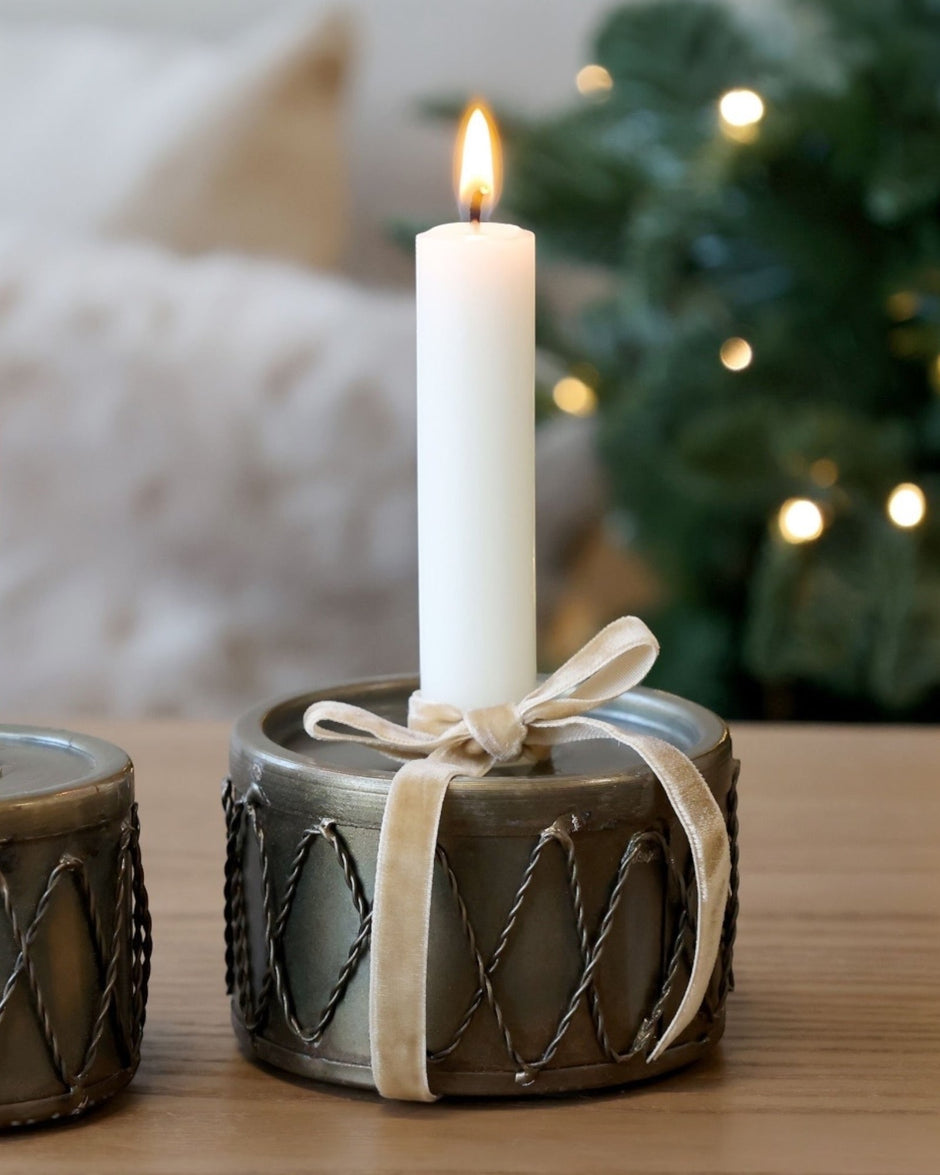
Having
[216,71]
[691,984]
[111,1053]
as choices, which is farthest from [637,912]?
[216,71]

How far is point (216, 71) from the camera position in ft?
6.36

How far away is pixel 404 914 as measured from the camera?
432 millimetres

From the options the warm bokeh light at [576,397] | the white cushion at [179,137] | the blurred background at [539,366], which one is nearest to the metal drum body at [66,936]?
the blurred background at [539,366]

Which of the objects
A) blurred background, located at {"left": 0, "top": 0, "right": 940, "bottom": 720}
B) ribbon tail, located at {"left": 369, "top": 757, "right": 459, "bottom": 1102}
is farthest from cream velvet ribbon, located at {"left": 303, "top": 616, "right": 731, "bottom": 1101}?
blurred background, located at {"left": 0, "top": 0, "right": 940, "bottom": 720}

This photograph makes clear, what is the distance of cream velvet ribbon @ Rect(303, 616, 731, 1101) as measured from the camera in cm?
43

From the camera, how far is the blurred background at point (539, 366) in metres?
1.45

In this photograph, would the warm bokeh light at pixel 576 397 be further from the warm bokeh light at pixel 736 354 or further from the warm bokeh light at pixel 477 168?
the warm bokeh light at pixel 477 168

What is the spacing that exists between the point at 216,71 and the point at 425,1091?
1.70m

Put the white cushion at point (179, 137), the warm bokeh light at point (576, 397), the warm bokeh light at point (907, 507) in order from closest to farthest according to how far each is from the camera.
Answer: the warm bokeh light at point (907, 507), the warm bokeh light at point (576, 397), the white cushion at point (179, 137)

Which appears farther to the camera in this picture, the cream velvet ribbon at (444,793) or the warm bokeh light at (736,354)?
the warm bokeh light at (736,354)

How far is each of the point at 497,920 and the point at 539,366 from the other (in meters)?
1.53

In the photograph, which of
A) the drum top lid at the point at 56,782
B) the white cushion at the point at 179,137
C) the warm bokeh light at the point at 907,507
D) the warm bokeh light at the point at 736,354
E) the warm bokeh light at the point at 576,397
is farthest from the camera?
the white cushion at the point at 179,137

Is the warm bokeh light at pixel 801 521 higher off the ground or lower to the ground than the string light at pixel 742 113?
lower

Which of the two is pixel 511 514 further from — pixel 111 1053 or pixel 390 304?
pixel 390 304
